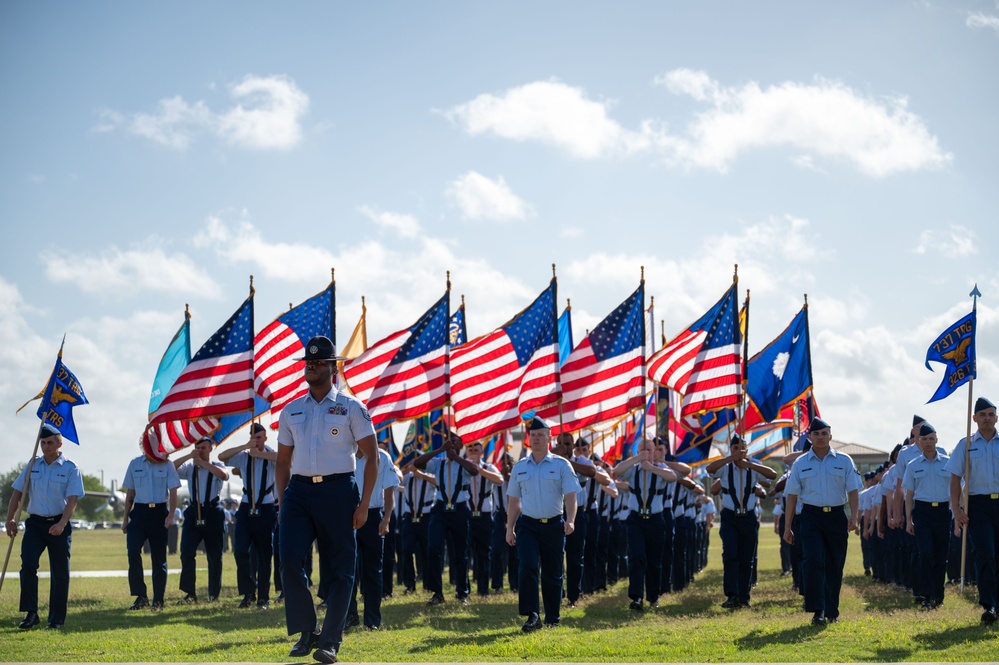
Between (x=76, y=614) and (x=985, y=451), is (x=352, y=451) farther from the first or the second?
(x=76, y=614)

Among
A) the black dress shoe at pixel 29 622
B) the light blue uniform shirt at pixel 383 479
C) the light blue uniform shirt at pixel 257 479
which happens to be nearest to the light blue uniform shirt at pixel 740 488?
the light blue uniform shirt at pixel 383 479

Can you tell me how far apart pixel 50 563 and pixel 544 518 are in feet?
17.4

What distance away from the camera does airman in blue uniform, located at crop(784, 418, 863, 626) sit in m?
12.3

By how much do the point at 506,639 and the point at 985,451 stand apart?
5064 mm

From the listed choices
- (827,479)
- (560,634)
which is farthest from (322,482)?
(827,479)

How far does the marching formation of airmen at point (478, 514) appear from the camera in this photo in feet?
28.2

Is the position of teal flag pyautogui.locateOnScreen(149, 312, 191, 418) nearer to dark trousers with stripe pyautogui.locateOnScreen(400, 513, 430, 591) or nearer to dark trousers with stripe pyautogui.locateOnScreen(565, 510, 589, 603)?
dark trousers with stripe pyautogui.locateOnScreen(400, 513, 430, 591)

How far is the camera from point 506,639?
11.2 metres

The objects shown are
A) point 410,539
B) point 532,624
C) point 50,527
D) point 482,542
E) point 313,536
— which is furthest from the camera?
point 410,539

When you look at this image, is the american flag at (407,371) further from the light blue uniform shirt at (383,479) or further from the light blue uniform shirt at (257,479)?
the light blue uniform shirt at (383,479)

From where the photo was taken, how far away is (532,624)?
1195cm

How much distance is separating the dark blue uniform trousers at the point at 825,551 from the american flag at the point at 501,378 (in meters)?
5.60

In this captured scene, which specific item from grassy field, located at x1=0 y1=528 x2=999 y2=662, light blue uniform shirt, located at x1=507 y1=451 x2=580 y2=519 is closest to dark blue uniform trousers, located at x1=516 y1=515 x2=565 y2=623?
light blue uniform shirt, located at x1=507 y1=451 x2=580 y2=519

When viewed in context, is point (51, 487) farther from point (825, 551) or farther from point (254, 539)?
point (825, 551)
